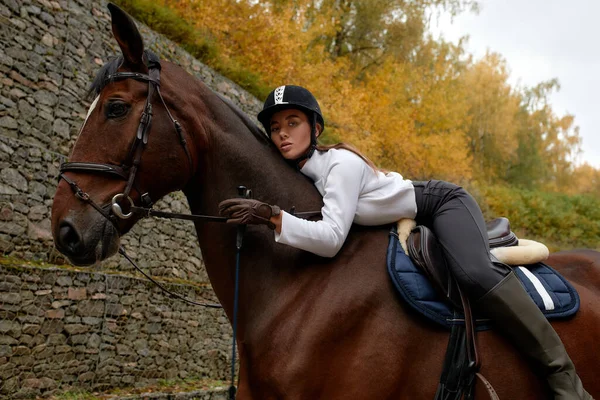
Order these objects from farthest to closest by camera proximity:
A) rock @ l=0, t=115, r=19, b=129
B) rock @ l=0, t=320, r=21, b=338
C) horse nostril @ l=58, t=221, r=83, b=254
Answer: rock @ l=0, t=115, r=19, b=129, rock @ l=0, t=320, r=21, b=338, horse nostril @ l=58, t=221, r=83, b=254

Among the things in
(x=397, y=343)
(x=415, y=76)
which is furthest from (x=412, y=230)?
(x=415, y=76)

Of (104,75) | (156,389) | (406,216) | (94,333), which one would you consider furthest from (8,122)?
(406,216)

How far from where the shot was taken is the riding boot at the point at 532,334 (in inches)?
99.3

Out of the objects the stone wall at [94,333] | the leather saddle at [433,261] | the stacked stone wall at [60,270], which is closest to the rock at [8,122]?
the stacked stone wall at [60,270]

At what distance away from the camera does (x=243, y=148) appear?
292 centimetres

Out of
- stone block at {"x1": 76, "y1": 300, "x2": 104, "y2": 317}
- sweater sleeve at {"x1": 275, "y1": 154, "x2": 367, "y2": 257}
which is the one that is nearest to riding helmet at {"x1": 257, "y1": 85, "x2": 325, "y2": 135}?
sweater sleeve at {"x1": 275, "y1": 154, "x2": 367, "y2": 257}

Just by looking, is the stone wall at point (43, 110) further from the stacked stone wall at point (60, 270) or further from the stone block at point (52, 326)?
the stone block at point (52, 326)

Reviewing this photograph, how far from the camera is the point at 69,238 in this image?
7.83 ft

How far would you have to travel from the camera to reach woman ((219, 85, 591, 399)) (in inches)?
98.6

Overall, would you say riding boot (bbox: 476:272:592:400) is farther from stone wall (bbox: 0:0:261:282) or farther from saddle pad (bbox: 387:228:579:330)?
stone wall (bbox: 0:0:261:282)

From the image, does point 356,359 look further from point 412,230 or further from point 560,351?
point 560,351

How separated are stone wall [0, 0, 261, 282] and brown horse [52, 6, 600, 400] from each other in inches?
211

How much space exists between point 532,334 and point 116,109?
2.38 meters

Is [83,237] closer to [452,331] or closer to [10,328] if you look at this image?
[452,331]
